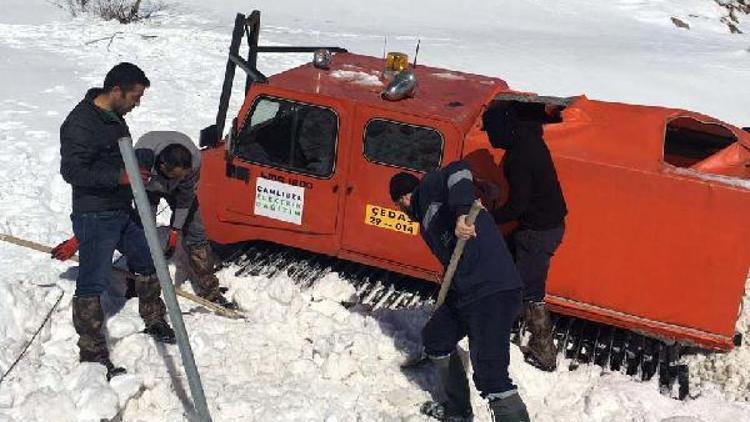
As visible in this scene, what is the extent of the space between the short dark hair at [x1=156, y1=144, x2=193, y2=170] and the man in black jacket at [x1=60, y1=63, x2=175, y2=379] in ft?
0.90

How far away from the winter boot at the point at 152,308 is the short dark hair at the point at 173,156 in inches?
33.3

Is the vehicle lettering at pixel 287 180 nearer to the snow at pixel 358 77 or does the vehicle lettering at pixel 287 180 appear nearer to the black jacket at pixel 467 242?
the snow at pixel 358 77

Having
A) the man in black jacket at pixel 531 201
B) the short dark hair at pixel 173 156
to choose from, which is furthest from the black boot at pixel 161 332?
the man in black jacket at pixel 531 201

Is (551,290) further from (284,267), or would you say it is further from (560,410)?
(284,267)

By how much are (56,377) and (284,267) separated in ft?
7.64

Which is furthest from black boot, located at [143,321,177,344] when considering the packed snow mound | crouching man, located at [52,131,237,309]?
the packed snow mound

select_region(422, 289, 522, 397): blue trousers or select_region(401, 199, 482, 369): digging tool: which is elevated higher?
select_region(401, 199, 482, 369): digging tool

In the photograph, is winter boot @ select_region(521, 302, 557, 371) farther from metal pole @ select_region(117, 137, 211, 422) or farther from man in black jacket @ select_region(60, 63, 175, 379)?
man in black jacket @ select_region(60, 63, 175, 379)

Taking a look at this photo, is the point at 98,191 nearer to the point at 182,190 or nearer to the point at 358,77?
the point at 182,190

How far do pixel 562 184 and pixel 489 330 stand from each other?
1.62 m

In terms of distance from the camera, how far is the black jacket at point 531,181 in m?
5.11

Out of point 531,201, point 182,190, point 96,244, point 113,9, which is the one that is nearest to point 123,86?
point 96,244

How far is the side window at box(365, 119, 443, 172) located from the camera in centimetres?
584

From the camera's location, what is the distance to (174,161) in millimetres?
5496
